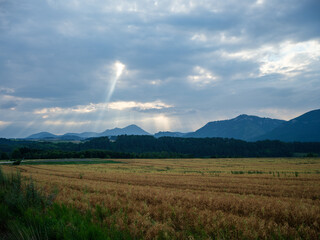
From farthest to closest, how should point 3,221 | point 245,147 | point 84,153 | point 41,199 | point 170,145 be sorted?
point 170,145 < point 245,147 < point 84,153 < point 41,199 < point 3,221

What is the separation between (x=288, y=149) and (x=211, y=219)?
548ft

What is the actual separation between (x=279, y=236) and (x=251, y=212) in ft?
10.4

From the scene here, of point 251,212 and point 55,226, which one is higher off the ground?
point 55,226

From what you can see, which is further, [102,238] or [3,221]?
[3,221]

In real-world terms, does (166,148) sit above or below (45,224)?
below

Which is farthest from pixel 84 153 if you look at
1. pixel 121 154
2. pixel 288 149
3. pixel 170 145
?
pixel 288 149

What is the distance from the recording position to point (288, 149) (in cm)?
14912

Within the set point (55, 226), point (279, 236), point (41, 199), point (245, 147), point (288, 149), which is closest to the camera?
point (279, 236)

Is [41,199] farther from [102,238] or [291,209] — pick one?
[291,209]

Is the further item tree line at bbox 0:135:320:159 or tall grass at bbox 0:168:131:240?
tree line at bbox 0:135:320:159

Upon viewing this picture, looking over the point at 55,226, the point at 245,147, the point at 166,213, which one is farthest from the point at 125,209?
the point at 245,147

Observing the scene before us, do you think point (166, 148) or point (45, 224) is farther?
point (166, 148)

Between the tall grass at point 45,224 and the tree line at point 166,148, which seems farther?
the tree line at point 166,148

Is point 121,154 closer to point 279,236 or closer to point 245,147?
point 245,147
